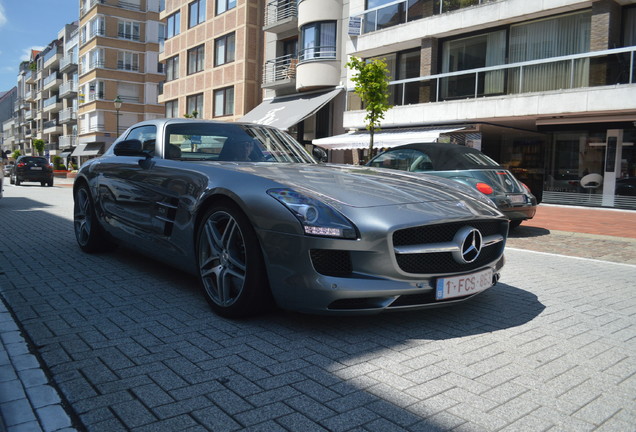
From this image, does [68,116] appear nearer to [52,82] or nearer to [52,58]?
[52,82]

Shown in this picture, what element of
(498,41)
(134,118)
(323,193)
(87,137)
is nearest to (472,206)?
(323,193)

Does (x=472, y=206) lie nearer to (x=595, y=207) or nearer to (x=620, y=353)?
(x=620, y=353)

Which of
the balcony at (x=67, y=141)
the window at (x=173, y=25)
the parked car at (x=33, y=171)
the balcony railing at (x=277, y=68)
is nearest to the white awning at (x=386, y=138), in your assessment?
the balcony railing at (x=277, y=68)

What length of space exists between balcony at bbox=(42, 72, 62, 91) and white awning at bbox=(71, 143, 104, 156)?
19.4 m

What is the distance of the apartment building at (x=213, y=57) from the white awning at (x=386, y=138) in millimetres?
11228

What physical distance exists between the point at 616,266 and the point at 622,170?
37.3 feet

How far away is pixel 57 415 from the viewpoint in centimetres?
227

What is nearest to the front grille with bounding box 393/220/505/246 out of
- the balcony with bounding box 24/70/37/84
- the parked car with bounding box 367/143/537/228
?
the parked car with bounding box 367/143/537/228

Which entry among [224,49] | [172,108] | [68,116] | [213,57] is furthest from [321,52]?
[68,116]

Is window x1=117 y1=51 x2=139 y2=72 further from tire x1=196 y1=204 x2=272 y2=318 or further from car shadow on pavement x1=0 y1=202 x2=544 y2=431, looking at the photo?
tire x1=196 y1=204 x2=272 y2=318

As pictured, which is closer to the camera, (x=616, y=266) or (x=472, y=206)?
(x=472, y=206)

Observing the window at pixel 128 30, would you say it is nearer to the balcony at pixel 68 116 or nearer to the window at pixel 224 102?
the balcony at pixel 68 116

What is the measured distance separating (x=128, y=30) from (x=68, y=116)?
53.6 ft

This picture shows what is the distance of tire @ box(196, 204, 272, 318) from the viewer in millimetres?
3443
